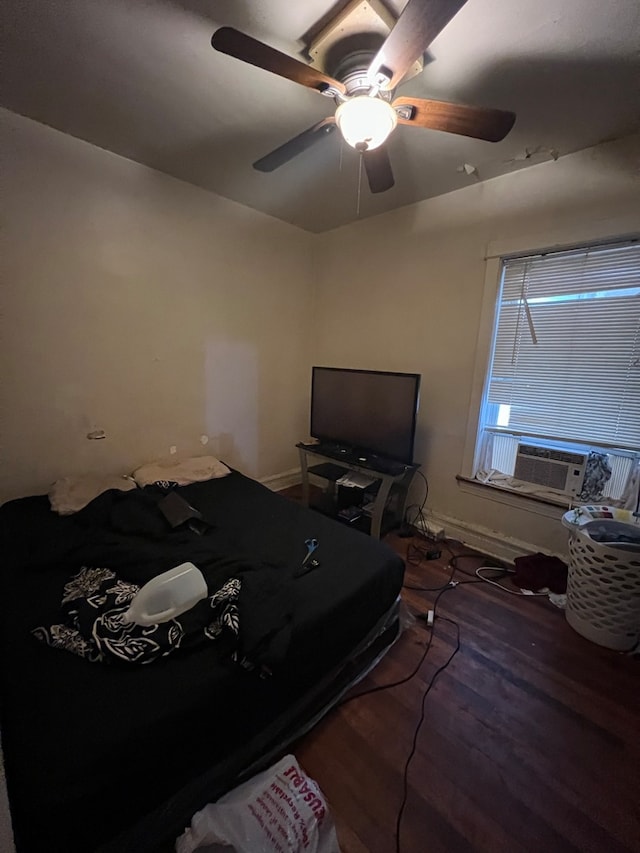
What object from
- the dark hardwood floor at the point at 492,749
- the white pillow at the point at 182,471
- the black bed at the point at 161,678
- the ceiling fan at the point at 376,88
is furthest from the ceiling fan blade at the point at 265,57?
the dark hardwood floor at the point at 492,749

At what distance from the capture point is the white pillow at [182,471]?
7.53 feet

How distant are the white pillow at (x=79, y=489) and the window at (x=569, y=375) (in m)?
2.45

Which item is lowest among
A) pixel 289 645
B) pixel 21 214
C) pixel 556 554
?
pixel 556 554

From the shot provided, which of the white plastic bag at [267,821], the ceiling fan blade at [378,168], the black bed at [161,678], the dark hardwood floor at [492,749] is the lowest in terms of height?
the dark hardwood floor at [492,749]

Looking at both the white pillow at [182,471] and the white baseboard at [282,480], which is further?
the white baseboard at [282,480]

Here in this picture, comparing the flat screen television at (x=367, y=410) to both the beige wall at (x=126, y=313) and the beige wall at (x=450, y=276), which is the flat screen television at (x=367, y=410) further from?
the beige wall at (x=126, y=313)

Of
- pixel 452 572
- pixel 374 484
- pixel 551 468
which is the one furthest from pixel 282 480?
pixel 551 468

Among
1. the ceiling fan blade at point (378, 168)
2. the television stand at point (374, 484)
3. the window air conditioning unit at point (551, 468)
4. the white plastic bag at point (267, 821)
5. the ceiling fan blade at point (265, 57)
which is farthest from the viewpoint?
the television stand at point (374, 484)

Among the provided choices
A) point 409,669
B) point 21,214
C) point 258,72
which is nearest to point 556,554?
point 409,669

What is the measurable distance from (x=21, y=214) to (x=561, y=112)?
9.08 feet

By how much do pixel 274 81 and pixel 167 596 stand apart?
6.93 feet

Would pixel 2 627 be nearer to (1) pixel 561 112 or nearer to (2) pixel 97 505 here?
(2) pixel 97 505

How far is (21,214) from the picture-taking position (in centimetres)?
184

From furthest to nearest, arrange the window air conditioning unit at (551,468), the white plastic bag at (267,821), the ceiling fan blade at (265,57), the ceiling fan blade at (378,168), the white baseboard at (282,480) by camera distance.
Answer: the white baseboard at (282,480)
the window air conditioning unit at (551,468)
the ceiling fan blade at (378,168)
the ceiling fan blade at (265,57)
the white plastic bag at (267,821)
